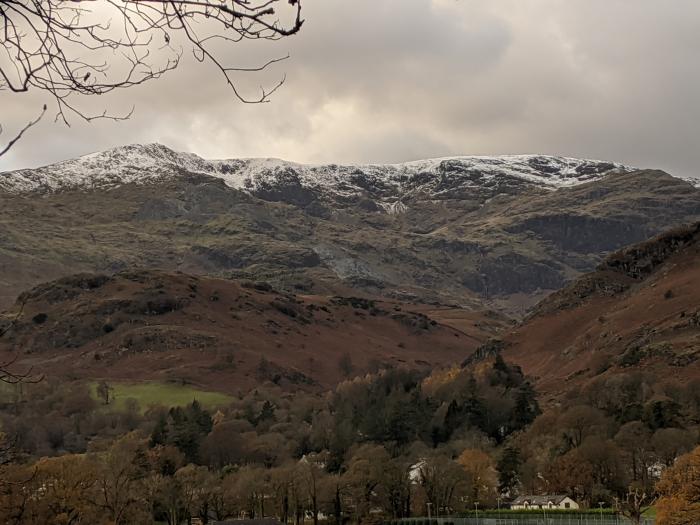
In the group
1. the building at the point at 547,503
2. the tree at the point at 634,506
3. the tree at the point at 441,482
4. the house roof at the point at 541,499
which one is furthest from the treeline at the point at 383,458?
the house roof at the point at 541,499

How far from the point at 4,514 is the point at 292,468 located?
47.3 meters

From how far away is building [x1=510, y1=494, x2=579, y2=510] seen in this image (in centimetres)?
11138

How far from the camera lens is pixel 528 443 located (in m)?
138

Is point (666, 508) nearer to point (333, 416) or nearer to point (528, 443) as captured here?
point (528, 443)

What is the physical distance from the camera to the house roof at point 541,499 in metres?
113

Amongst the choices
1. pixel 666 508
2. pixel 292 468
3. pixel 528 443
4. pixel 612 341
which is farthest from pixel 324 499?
pixel 612 341

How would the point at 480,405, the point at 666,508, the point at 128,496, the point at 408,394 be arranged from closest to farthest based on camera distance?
the point at 666,508, the point at 128,496, the point at 480,405, the point at 408,394

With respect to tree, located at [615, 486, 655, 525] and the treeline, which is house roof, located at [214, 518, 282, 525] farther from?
tree, located at [615, 486, 655, 525]

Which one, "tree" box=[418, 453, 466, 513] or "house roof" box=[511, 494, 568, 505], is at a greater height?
"tree" box=[418, 453, 466, 513]

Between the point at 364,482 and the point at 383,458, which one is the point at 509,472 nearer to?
the point at 383,458

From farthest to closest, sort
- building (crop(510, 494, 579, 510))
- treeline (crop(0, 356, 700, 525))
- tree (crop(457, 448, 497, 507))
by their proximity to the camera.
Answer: tree (crop(457, 448, 497, 507)), building (crop(510, 494, 579, 510)), treeline (crop(0, 356, 700, 525))

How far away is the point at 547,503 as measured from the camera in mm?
111375

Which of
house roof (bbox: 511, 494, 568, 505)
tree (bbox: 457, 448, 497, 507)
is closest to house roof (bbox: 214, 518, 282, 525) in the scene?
tree (bbox: 457, 448, 497, 507)

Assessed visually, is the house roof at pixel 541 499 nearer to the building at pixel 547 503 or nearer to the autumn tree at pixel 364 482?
the building at pixel 547 503
